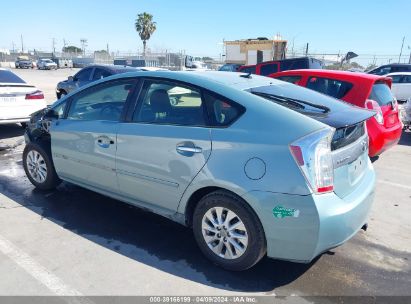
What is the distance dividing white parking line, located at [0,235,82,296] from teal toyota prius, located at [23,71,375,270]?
3.26 ft

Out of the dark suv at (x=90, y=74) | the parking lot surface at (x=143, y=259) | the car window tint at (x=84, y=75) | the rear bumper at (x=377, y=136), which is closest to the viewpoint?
the parking lot surface at (x=143, y=259)

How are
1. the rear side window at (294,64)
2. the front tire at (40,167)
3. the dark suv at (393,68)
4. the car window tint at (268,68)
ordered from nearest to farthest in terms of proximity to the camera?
the front tire at (40,167)
the rear side window at (294,64)
the car window tint at (268,68)
the dark suv at (393,68)

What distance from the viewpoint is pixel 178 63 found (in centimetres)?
4206

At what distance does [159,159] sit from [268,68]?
10.1m

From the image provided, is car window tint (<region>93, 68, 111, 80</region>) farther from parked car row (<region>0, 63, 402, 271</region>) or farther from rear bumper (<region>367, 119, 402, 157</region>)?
rear bumper (<region>367, 119, 402, 157</region>)

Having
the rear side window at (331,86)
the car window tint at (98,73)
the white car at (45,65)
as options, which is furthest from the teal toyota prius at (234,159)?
the white car at (45,65)

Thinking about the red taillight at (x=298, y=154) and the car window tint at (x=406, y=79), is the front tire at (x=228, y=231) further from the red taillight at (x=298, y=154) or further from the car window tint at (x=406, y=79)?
the car window tint at (x=406, y=79)

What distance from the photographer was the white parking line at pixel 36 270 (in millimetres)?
2813

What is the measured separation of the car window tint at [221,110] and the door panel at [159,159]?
128mm

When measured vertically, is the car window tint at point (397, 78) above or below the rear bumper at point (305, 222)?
above

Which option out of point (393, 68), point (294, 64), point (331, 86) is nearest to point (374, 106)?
point (331, 86)

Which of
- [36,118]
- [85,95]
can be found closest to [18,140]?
[36,118]

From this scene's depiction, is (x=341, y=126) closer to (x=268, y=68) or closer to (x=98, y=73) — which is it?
(x=98, y=73)

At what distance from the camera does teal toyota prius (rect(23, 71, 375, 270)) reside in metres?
2.63
